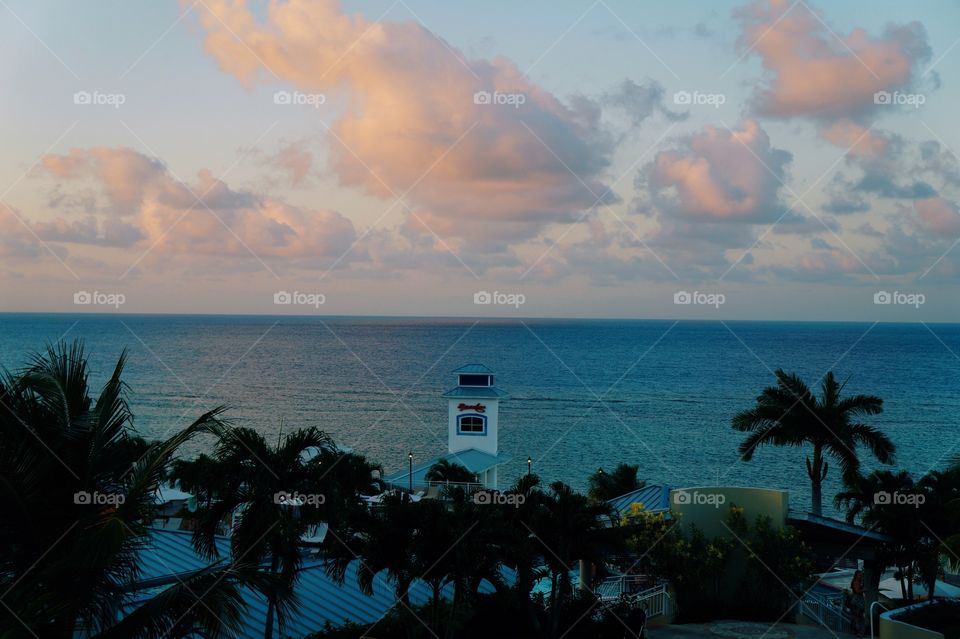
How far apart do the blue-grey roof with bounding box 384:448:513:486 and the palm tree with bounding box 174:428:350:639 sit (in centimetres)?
2336

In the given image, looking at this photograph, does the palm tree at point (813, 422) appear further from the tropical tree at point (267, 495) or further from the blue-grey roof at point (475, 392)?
the tropical tree at point (267, 495)

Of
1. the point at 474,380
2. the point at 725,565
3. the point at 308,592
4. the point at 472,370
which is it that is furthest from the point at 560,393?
the point at 308,592

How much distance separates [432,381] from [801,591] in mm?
122188

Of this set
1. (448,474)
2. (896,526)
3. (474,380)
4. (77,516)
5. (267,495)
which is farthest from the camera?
(474,380)

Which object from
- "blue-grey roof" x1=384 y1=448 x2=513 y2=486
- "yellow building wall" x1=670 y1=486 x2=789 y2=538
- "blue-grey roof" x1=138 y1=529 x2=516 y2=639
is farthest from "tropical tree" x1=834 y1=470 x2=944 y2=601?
"blue-grey roof" x1=384 y1=448 x2=513 y2=486

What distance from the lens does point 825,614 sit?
21.6 m

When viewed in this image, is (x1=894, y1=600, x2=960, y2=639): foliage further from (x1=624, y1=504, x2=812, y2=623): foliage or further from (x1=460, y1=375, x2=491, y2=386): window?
(x1=460, y1=375, x2=491, y2=386): window

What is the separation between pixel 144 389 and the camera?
416 ft

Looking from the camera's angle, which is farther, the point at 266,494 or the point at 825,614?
the point at 825,614

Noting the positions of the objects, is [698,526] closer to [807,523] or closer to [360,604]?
[807,523]

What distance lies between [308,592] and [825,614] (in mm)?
11830

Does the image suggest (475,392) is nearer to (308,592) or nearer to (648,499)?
(648,499)

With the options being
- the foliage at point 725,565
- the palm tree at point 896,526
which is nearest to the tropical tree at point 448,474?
the foliage at point 725,565

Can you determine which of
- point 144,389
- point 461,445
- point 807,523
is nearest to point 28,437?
point 807,523
